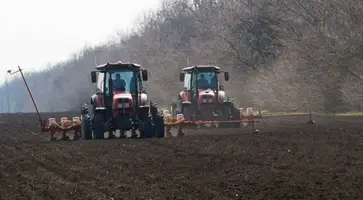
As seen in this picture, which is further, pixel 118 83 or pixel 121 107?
pixel 118 83

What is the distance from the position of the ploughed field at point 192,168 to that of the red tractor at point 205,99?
5.23m

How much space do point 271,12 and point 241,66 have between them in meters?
5.35

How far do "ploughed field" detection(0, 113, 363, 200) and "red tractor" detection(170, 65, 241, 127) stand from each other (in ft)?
17.2

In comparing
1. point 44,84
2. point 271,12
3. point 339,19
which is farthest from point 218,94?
point 44,84

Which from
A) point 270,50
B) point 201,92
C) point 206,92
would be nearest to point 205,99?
point 206,92

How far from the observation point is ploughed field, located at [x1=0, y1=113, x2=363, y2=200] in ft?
36.8

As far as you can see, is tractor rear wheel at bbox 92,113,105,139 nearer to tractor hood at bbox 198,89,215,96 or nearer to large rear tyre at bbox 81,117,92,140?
large rear tyre at bbox 81,117,92,140

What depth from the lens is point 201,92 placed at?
2831cm

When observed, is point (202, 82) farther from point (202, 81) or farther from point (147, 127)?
point (147, 127)

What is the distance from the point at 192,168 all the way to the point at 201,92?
1400 centimetres

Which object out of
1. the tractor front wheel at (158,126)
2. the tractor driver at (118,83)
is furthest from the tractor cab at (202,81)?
the tractor front wheel at (158,126)

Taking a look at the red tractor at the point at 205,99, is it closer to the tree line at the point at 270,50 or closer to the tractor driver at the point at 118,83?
the tractor driver at the point at 118,83

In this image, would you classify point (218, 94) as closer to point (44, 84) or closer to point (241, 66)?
point (241, 66)

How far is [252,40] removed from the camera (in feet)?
163
